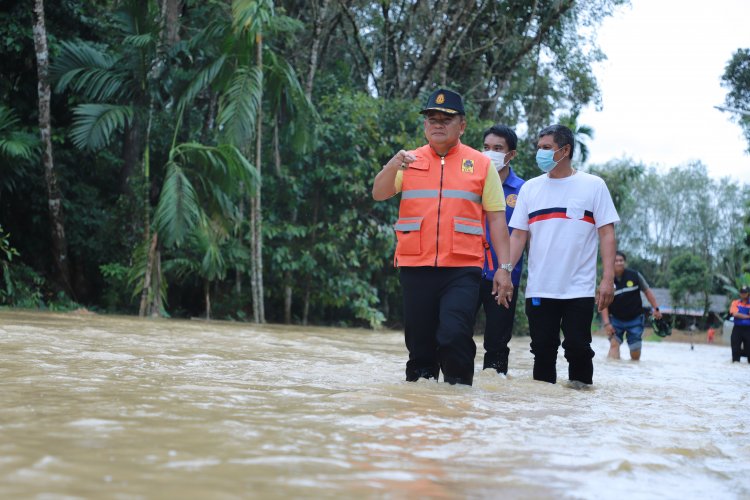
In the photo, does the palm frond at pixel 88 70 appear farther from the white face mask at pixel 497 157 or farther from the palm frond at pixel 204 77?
the white face mask at pixel 497 157

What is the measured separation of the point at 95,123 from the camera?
1490cm

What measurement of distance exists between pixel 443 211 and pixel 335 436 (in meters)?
2.15

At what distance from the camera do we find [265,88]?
630 inches

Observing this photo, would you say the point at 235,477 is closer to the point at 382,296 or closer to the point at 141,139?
the point at 141,139

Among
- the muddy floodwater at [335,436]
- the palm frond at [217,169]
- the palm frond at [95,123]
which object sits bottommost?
the muddy floodwater at [335,436]

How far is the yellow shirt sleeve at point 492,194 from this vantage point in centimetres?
531

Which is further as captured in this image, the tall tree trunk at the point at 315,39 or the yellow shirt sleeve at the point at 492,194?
the tall tree trunk at the point at 315,39

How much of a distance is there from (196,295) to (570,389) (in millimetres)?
14364

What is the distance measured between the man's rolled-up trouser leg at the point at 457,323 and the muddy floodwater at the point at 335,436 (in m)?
0.13

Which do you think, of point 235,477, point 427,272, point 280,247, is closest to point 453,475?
point 235,477

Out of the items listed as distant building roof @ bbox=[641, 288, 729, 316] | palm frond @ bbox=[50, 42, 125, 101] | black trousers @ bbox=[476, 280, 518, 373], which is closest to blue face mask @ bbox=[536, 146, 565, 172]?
black trousers @ bbox=[476, 280, 518, 373]

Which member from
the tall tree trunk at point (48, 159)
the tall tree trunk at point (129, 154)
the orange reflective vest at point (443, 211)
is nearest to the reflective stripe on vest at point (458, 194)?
the orange reflective vest at point (443, 211)

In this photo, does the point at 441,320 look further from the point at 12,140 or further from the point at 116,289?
the point at 116,289

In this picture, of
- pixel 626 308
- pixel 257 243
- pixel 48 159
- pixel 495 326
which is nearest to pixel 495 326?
pixel 495 326
